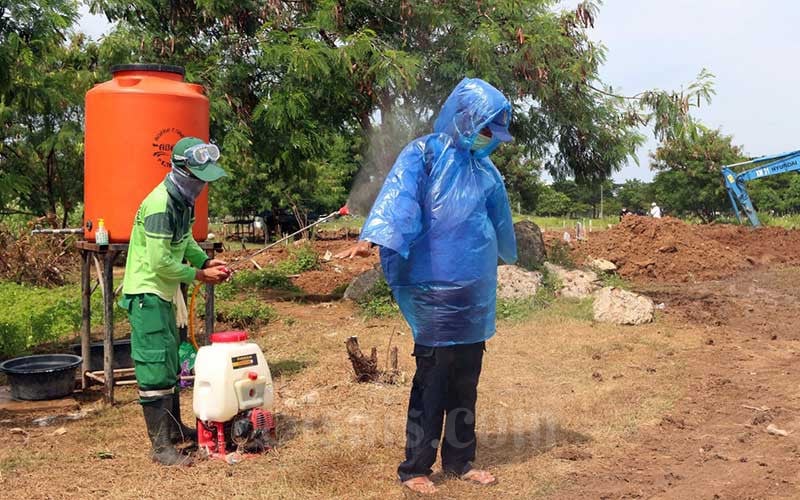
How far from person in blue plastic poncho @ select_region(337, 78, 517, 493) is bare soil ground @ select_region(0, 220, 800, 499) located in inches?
14.5

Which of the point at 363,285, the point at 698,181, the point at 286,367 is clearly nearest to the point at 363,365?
the point at 286,367

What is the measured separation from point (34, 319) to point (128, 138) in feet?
10.9

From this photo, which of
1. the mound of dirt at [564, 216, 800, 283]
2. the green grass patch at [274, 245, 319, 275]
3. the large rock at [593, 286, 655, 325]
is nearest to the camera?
the large rock at [593, 286, 655, 325]

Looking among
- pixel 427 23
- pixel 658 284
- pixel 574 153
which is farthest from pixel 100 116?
pixel 658 284

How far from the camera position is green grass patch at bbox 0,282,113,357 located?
7.24m

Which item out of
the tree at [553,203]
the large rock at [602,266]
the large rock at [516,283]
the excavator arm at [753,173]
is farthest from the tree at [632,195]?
the large rock at [516,283]

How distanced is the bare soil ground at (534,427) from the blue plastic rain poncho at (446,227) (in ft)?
2.84

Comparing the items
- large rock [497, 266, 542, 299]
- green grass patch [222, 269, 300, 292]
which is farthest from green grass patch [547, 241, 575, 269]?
green grass patch [222, 269, 300, 292]

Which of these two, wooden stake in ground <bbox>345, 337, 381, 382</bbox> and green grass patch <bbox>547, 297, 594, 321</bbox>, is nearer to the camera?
wooden stake in ground <bbox>345, 337, 381, 382</bbox>

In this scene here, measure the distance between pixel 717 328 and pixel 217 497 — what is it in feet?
21.7

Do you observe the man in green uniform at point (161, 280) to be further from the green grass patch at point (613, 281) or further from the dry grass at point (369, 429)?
the green grass patch at point (613, 281)

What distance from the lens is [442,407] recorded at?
3.69m

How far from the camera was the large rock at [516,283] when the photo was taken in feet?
30.8

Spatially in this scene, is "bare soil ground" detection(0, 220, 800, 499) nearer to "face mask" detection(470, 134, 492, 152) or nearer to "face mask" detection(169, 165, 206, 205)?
"face mask" detection(169, 165, 206, 205)
